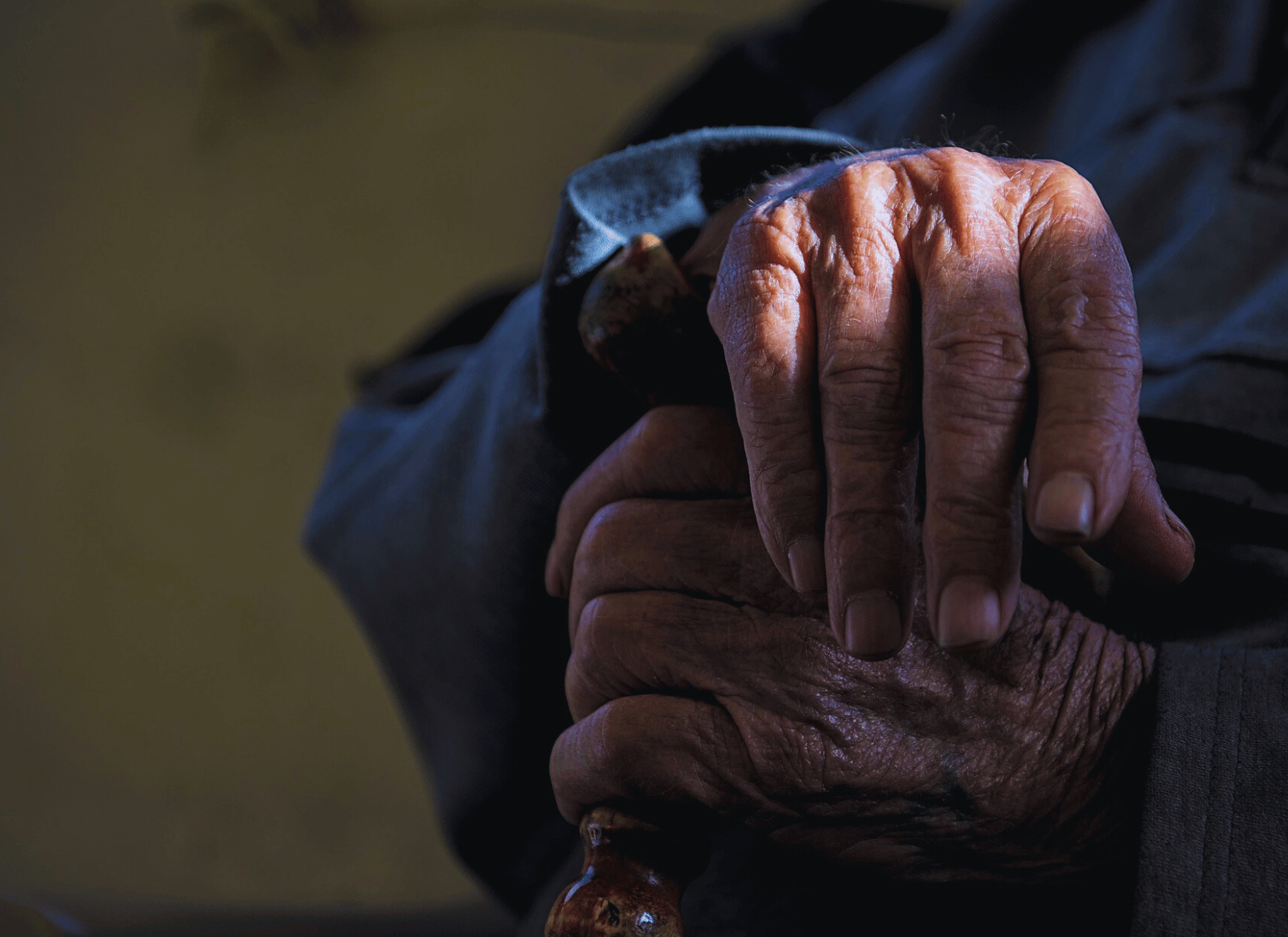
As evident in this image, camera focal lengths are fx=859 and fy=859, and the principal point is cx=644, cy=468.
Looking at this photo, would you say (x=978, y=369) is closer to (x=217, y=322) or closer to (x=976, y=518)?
(x=976, y=518)

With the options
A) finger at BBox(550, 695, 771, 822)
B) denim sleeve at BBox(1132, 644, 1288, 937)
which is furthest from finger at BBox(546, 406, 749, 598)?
denim sleeve at BBox(1132, 644, 1288, 937)

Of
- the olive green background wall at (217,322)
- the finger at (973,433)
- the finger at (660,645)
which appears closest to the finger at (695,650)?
the finger at (660,645)

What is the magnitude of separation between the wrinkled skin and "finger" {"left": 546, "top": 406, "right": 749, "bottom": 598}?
0.02 metres

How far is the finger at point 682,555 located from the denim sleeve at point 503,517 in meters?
0.10

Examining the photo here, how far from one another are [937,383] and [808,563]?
8cm

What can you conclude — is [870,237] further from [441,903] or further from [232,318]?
[232,318]

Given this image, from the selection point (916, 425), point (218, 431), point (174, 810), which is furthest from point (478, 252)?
point (916, 425)

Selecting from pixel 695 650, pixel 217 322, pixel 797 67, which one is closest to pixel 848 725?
pixel 695 650

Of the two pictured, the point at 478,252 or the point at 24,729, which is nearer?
the point at 24,729

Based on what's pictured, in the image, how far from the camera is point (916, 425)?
342 mm

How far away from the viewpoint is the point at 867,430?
33 centimetres

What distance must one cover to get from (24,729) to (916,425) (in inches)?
73.1

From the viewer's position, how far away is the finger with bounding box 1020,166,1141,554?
284 mm

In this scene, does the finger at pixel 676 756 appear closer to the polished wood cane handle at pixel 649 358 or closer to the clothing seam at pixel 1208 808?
the polished wood cane handle at pixel 649 358
